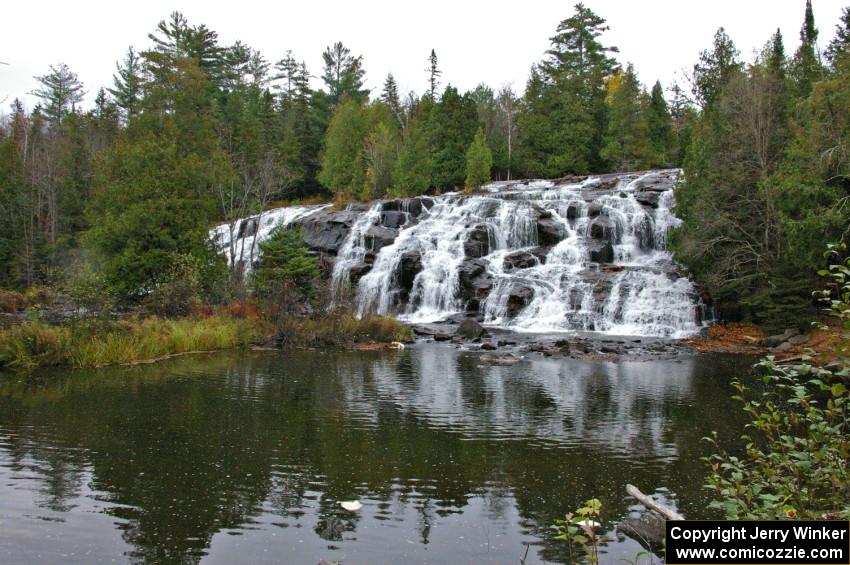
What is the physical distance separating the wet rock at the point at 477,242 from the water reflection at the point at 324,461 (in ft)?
60.3

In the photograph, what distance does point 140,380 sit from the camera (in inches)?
570

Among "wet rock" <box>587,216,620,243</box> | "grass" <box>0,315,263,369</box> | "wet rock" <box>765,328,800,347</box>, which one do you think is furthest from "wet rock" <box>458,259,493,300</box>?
"grass" <box>0,315,263,369</box>

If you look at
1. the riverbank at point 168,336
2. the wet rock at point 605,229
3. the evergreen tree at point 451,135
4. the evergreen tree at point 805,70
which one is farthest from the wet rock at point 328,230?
the evergreen tree at point 805,70

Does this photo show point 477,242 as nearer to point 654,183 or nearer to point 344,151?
point 654,183

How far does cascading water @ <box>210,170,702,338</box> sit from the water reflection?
1105cm

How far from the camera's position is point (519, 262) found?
105 feet

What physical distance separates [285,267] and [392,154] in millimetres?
27436

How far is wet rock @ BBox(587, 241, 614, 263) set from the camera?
3178 centimetres

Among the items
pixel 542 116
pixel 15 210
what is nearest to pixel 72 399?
pixel 15 210

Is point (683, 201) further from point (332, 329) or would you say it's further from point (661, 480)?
point (661, 480)

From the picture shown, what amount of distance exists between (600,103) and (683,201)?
28.7m

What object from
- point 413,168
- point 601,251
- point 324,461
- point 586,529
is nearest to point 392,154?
point 413,168

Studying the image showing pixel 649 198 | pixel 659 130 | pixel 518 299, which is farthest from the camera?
pixel 659 130

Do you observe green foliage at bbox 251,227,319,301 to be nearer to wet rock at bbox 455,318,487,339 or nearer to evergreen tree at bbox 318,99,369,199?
wet rock at bbox 455,318,487,339
